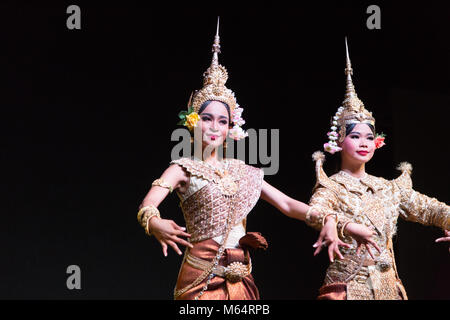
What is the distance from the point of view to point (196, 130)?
3312 mm

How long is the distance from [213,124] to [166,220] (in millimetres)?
762

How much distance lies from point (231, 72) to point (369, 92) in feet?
3.60

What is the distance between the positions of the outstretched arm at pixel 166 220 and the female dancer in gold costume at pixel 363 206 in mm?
710

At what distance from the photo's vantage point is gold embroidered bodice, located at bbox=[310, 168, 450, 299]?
3361 mm

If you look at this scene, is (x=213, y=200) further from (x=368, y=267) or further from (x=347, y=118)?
(x=347, y=118)

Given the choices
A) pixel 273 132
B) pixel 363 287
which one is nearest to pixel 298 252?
pixel 273 132

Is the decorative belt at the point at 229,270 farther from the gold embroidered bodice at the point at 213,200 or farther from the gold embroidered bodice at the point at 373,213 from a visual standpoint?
the gold embroidered bodice at the point at 373,213

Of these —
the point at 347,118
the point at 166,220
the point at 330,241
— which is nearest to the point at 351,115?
the point at 347,118

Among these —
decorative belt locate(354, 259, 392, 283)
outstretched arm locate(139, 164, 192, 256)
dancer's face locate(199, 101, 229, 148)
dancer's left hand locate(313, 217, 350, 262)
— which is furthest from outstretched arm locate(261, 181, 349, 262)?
outstretched arm locate(139, 164, 192, 256)

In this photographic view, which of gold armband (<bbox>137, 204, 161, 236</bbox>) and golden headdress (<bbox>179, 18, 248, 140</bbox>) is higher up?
golden headdress (<bbox>179, 18, 248, 140</bbox>)

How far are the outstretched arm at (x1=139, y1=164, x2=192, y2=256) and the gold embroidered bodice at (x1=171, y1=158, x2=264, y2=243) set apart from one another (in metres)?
0.06

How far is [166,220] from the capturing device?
106 inches

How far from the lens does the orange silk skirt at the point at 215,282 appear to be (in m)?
2.96

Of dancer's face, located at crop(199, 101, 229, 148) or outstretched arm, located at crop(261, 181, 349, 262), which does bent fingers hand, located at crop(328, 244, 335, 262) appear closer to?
outstretched arm, located at crop(261, 181, 349, 262)
